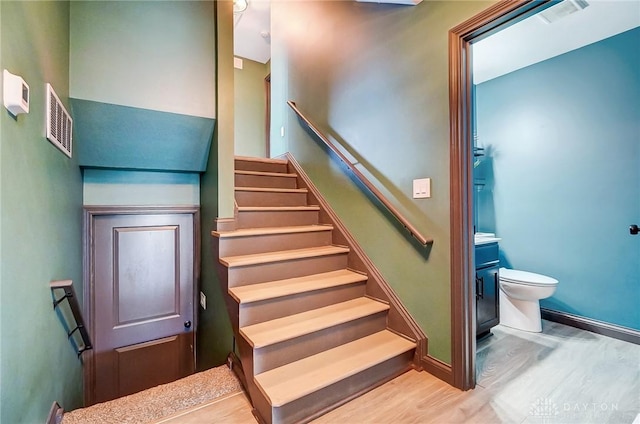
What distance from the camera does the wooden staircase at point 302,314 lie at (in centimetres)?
155

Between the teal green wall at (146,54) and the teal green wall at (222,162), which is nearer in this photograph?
the teal green wall at (146,54)

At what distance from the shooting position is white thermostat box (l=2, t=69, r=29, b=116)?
94cm

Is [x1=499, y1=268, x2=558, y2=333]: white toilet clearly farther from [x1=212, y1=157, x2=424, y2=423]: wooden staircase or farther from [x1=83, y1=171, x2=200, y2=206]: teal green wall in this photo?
[x1=83, y1=171, x2=200, y2=206]: teal green wall

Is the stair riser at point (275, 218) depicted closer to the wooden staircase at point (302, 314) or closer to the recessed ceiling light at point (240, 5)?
the wooden staircase at point (302, 314)

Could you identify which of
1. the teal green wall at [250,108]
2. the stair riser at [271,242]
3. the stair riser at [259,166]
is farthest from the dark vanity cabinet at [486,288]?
the teal green wall at [250,108]

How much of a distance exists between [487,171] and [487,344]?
79.8 inches

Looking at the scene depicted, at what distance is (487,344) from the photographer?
237 centimetres

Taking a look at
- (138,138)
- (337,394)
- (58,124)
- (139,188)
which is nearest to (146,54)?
(138,138)

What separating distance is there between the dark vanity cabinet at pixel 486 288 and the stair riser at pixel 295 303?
955 millimetres

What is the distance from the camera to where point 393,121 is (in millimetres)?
2164

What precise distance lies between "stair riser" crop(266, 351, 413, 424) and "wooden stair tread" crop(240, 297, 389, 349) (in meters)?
0.32

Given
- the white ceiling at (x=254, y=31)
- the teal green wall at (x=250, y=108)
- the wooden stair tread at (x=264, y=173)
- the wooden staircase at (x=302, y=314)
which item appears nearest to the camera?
the wooden staircase at (x=302, y=314)

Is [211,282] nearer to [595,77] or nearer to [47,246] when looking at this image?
[47,246]

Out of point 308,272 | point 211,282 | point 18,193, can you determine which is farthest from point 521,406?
point 18,193
